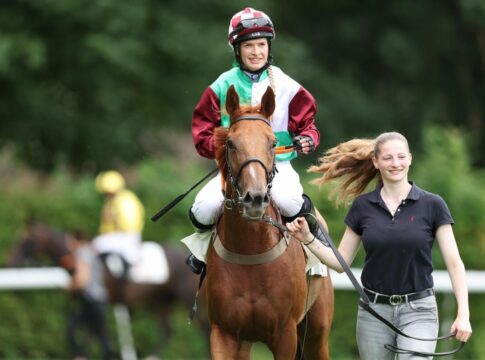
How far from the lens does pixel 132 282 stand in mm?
16109

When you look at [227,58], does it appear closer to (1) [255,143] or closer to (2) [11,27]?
(2) [11,27]

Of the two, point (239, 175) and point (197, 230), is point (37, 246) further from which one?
point (239, 175)

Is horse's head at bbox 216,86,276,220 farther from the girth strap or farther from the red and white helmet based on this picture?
the red and white helmet

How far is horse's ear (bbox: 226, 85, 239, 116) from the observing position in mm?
6535

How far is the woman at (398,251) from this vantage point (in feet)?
21.3

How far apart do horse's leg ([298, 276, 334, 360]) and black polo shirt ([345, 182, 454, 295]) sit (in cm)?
118

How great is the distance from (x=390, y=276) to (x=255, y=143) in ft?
3.69

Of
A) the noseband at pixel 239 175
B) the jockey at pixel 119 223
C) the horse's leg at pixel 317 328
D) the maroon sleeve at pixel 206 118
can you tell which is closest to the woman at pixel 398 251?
the noseband at pixel 239 175

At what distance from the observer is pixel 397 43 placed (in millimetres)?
24203

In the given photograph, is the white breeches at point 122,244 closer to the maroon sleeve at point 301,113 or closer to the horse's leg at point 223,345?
the maroon sleeve at point 301,113

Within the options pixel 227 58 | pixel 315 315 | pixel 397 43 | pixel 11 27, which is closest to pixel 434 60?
pixel 397 43

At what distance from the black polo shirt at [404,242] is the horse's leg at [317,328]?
118cm

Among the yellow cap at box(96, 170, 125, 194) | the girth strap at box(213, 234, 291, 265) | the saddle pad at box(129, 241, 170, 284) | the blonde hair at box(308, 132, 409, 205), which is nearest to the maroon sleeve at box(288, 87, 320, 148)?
the blonde hair at box(308, 132, 409, 205)

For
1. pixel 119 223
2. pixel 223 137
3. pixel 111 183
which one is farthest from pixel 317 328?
pixel 111 183
